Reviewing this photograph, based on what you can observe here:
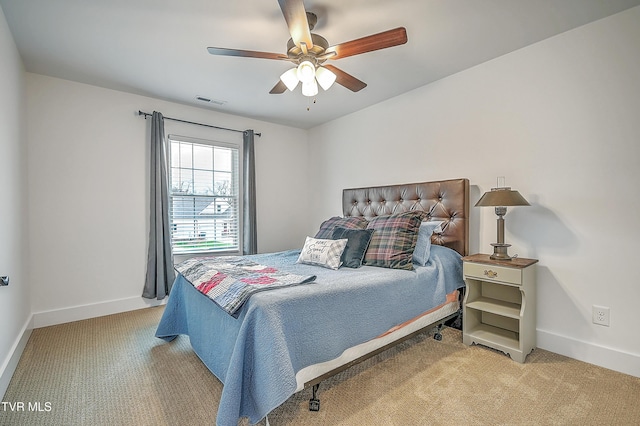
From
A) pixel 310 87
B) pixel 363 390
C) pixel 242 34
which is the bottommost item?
pixel 363 390

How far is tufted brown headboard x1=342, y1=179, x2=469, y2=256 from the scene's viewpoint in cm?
286

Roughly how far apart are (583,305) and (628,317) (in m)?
0.25

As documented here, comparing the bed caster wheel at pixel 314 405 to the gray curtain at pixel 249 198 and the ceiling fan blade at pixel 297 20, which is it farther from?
the gray curtain at pixel 249 198

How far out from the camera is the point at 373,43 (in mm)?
1871

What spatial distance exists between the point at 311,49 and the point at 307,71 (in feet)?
0.46

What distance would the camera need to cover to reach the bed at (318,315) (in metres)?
1.48

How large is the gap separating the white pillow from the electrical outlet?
1.98 meters

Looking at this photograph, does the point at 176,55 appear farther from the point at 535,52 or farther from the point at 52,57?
the point at 535,52

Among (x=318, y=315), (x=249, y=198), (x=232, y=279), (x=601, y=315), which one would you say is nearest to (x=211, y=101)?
(x=249, y=198)

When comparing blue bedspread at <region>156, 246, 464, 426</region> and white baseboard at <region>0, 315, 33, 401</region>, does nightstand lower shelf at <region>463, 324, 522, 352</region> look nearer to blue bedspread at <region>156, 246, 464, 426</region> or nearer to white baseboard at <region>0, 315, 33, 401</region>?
blue bedspread at <region>156, 246, 464, 426</region>

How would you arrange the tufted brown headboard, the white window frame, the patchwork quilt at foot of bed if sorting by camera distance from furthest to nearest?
the white window frame, the tufted brown headboard, the patchwork quilt at foot of bed

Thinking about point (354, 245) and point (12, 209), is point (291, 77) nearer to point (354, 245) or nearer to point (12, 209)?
point (354, 245)

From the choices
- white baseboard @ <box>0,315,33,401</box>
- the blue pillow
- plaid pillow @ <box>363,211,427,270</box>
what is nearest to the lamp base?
the blue pillow

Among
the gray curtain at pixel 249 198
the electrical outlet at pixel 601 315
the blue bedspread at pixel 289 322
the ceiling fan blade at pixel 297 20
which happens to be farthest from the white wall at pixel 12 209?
the electrical outlet at pixel 601 315
